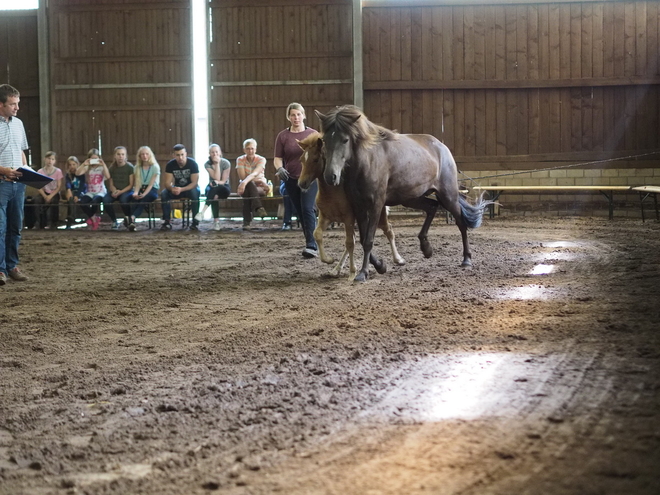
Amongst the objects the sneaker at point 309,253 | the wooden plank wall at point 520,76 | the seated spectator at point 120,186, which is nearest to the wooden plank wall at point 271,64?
the wooden plank wall at point 520,76

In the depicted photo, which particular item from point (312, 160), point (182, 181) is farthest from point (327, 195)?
point (182, 181)

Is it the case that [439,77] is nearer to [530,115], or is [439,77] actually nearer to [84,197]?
[530,115]

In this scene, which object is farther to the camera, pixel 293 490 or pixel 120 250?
pixel 120 250

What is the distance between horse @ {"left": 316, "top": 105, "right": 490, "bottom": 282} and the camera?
300 inches

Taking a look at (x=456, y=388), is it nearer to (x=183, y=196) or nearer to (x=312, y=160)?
(x=312, y=160)

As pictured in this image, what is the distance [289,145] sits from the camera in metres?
9.87

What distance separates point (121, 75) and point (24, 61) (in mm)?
2207

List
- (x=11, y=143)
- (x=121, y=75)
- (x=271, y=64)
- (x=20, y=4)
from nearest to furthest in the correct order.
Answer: (x=11, y=143), (x=271, y=64), (x=121, y=75), (x=20, y=4)

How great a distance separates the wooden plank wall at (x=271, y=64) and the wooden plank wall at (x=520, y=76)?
0.68m

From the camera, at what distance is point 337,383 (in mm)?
4074

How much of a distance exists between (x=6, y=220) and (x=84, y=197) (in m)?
7.80

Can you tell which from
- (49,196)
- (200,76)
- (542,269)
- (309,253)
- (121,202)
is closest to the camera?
(542,269)

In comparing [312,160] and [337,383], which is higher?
[312,160]

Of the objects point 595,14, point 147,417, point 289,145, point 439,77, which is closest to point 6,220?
point 289,145
